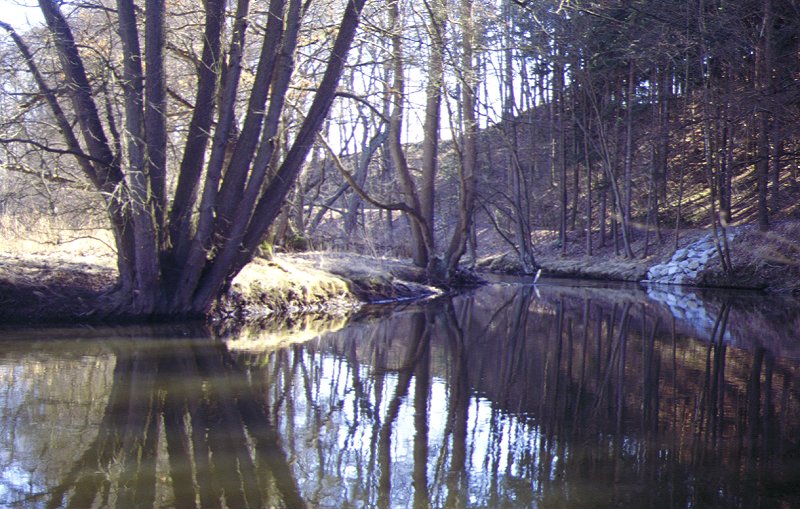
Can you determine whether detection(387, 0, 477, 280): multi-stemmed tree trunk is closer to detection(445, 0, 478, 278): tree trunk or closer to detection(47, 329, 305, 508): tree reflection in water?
detection(445, 0, 478, 278): tree trunk

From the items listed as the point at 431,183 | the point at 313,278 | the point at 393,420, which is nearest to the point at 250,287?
the point at 313,278

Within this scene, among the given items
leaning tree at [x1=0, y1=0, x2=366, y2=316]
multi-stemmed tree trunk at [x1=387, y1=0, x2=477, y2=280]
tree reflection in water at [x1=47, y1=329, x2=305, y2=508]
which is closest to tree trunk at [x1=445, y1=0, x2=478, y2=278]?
multi-stemmed tree trunk at [x1=387, y1=0, x2=477, y2=280]

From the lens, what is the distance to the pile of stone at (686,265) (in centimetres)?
2770

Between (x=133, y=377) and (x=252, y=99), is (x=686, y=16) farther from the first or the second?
(x=133, y=377)

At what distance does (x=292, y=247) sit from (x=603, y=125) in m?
15.3

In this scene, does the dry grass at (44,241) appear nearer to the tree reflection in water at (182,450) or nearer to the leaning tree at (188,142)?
the leaning tree at (188,142)

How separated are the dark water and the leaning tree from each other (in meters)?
1.36

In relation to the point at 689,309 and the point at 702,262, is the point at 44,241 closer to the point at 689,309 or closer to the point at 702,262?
the point at 689,309

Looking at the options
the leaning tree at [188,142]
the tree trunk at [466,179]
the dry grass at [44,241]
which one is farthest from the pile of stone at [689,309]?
the dry grass at [44,241]

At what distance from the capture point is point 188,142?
13523mm

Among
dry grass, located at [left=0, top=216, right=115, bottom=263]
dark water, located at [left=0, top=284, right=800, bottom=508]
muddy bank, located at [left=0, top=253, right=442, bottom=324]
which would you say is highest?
dry grass, located at [left=0, top=216, right=115, bottom=263]

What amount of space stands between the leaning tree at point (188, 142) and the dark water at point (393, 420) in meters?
1.36

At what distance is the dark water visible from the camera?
16.0ft

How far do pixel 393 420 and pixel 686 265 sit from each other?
77.5ft
